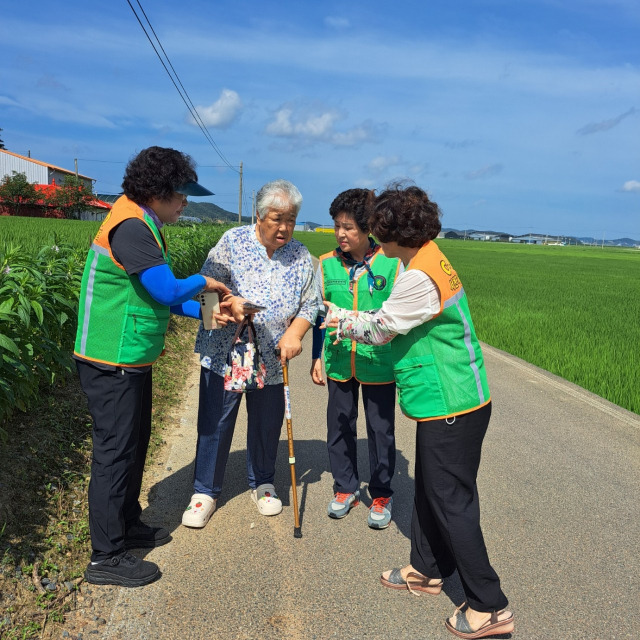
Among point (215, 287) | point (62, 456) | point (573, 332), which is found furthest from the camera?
point (573, 332)

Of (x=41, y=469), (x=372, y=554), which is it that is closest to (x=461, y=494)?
(x=372, y=554)

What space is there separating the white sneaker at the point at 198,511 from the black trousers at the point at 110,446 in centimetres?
62

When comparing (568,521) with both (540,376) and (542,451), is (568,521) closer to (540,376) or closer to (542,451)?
(542,451)

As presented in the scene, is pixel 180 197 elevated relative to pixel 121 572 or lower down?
elevated

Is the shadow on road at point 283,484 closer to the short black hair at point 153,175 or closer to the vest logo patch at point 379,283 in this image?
the vest logo patch at point 379,283

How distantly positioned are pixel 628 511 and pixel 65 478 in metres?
3.78

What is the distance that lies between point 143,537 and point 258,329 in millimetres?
1388

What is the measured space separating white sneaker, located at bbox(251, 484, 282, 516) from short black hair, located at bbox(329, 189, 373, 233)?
1.82 m

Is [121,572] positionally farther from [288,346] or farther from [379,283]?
[379,283]

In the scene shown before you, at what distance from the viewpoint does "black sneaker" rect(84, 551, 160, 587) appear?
3.13 meters

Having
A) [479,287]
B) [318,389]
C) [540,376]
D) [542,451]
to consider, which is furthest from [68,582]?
[479,287]

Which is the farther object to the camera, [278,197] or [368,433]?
[368,433]

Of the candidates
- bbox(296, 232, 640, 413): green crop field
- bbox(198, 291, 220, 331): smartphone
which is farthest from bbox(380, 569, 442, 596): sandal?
bbox(296, 232, 640, 413): green crop field

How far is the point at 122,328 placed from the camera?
123 inches
